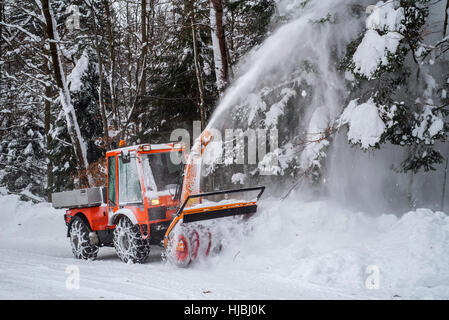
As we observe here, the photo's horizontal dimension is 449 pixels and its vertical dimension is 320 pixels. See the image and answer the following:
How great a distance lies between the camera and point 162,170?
7.23 meters

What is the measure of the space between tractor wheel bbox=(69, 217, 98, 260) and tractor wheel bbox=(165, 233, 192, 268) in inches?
104

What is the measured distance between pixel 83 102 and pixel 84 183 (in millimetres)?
4793

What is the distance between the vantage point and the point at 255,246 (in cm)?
671

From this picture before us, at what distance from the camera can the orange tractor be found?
640 centimetres

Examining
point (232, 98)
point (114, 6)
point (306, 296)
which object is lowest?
point (306, 296)

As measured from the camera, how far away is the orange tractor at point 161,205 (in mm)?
6403

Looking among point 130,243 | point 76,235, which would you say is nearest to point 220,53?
point 76,235

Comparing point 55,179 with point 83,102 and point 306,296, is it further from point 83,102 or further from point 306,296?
point 306,296

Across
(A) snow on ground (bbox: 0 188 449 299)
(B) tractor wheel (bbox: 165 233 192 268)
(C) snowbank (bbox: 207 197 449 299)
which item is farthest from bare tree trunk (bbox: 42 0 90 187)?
(C) snowbank (bbox: 207 197 449 299)

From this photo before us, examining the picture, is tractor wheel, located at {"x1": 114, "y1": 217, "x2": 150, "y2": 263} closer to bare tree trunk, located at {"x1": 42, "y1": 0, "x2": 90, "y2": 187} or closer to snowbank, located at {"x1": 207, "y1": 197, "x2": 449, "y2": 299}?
snowbank, located at {"x1": 207, "y1": 197, "x2": 449, "y2": 299}

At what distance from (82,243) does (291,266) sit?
469 cm

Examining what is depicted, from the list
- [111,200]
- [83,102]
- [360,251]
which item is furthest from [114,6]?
[360,251]

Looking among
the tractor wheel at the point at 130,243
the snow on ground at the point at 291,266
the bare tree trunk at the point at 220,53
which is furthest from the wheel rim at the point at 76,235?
the bare tree trunk at the point at 220,53
